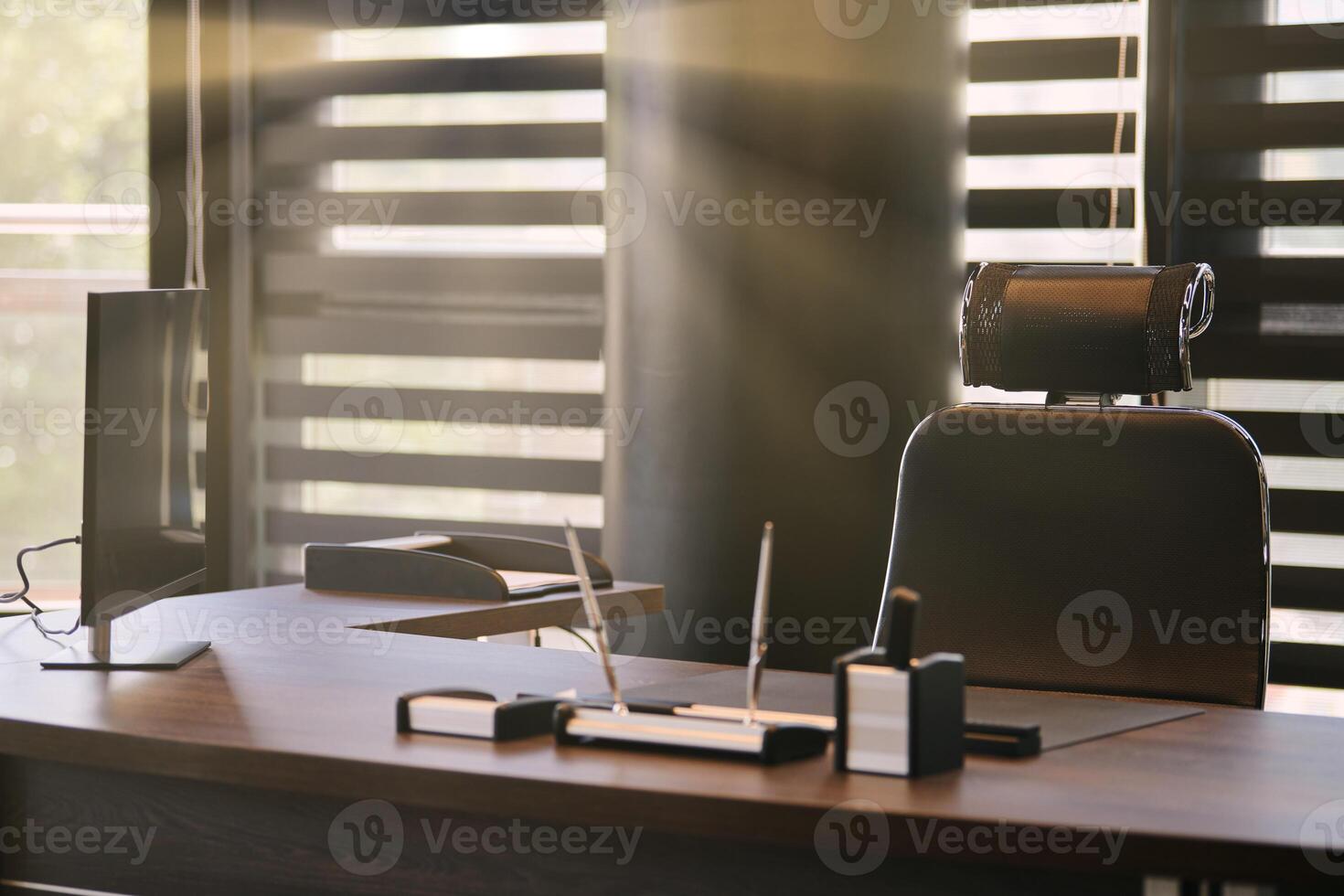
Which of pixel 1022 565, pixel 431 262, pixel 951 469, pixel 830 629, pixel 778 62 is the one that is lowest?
pixel 830 629

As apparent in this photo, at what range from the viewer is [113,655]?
186 centimetres

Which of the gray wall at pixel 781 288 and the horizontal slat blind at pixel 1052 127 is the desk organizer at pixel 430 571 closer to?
the gray wall at pixel 781 288

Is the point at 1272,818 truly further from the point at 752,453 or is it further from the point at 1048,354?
the point at 752,453

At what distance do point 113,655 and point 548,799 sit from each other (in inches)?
34.5

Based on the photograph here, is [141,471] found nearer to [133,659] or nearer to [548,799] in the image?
[133,659]

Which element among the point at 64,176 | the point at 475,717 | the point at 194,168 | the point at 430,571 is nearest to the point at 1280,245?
the point at 430,571

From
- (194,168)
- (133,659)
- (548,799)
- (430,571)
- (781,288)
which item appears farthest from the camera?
(194,168)

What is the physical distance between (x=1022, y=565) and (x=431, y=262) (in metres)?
2.24

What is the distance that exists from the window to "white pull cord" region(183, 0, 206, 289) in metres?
0.12

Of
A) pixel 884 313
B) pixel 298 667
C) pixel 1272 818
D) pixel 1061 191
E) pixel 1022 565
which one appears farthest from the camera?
pixel 1061 191

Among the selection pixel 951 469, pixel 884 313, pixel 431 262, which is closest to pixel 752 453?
pixel 884 313

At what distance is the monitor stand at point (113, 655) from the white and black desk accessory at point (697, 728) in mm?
652

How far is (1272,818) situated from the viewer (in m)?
1.17

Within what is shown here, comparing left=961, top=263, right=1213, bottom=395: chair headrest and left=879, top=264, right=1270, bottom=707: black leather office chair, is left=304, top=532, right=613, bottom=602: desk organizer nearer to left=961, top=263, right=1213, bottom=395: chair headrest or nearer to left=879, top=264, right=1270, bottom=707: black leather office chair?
left=879, top=264, right=1270, bottom=707: black leather office chair
